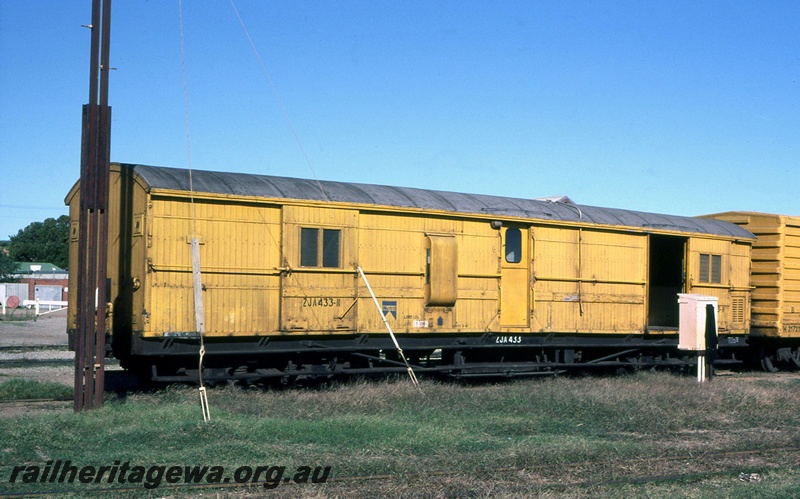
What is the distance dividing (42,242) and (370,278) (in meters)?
115

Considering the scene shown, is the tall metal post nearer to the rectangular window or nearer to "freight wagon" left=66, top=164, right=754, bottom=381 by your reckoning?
"freight wagon" left=66, top=164, right=754, bottom=381

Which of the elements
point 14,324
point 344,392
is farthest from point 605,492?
point 14,324

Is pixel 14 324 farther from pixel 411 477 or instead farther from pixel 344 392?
pixel 411 477

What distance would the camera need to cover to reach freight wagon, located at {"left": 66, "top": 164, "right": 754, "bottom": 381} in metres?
13.2

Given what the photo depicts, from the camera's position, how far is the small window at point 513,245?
16594 millimetres

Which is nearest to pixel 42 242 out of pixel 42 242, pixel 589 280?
pixel 42 242

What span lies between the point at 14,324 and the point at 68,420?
101ft

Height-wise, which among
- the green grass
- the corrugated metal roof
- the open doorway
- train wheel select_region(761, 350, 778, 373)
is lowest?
train wheel select_region(761, 350, 778, 373)

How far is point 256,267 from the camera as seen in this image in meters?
13.8

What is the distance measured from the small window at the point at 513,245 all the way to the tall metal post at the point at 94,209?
8.16 meters

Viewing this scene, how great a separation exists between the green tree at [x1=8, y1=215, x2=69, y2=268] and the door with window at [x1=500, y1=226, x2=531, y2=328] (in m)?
109

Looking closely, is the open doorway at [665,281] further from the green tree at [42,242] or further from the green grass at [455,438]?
the green tree at [42,242]

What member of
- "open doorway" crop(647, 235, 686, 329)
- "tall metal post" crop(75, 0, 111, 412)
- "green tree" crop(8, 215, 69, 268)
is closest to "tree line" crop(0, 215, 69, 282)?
"green tree" crop(8, 215, 69, 268)

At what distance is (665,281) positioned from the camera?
69.2 feet
